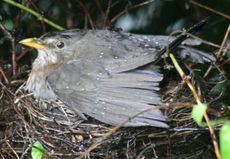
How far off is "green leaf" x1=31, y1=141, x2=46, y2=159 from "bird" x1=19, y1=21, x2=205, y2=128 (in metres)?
0.30

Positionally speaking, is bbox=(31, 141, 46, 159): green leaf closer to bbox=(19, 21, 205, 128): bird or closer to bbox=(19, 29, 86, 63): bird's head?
bbox=(19, 21, 205, 128): bird

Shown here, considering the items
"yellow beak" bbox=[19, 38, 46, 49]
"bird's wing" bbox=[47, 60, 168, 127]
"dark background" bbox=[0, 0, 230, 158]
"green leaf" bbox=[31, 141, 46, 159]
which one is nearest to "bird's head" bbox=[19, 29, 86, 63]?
"yellow beak" bbox=[19, 38, 46, 49]

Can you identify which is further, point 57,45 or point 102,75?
point 57,45

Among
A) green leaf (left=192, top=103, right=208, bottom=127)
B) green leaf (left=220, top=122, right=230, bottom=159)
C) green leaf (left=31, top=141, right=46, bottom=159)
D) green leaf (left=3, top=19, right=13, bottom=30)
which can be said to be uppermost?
green leaf (left=3, top=19, right=13, bottom=30)

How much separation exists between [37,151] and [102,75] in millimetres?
529

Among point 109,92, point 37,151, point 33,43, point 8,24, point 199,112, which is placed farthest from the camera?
point 8,24

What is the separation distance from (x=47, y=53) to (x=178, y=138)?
3.25ft

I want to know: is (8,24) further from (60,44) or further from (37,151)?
(37,151)

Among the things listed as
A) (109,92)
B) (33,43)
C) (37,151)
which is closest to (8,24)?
(33,43)

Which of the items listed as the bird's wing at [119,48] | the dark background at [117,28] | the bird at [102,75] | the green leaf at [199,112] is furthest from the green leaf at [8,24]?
the green leaf at [199,112]

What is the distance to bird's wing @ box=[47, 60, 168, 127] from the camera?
2670 mm

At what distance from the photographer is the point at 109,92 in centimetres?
281

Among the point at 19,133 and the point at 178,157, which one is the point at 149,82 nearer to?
the point at 178,157

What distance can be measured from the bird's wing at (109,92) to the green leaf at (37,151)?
30cm
